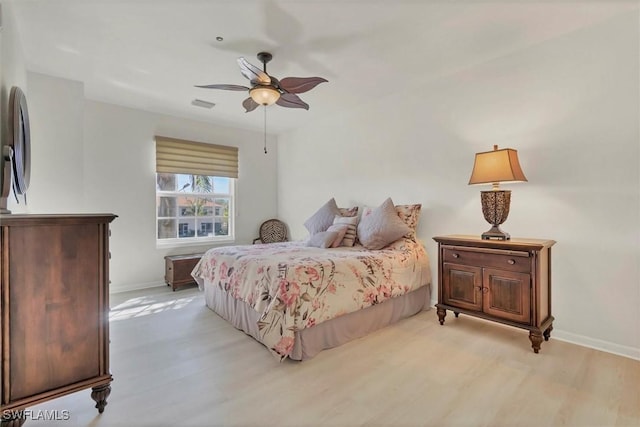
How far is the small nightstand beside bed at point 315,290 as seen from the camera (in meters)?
2.14

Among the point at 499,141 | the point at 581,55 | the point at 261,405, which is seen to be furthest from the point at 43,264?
the point at 581,55

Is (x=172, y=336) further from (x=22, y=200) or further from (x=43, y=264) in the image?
(x=22, y=200)

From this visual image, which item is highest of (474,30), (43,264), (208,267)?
(474,30)

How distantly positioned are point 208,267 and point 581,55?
3.79 metres

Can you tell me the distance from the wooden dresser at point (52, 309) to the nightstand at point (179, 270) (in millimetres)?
2455

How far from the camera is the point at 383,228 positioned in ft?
10.2

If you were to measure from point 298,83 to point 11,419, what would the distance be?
260 cm

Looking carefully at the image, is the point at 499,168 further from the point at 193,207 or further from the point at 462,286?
the point at 193,207

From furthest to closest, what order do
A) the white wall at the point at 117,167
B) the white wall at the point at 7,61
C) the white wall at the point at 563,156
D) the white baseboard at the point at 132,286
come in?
1. the white baseboard at the point at 132,286
2. the white wall at the point at 117,167
3. the white wall at the point at 563,156
4. the white wall at the point at 7,61

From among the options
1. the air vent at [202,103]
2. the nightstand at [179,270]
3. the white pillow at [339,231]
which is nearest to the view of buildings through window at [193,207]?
the nightstand at [179,270]

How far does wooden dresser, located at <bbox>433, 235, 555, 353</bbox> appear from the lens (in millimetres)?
2229

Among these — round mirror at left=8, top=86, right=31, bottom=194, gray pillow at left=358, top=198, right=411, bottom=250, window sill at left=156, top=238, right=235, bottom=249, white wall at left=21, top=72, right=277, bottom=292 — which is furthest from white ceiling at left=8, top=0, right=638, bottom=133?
window sill at left=156, top=238, right=235, bottom=249

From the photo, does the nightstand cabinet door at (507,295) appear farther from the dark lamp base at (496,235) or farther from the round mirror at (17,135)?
the round mirror at (17,135)

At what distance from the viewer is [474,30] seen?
2350 millimetres
